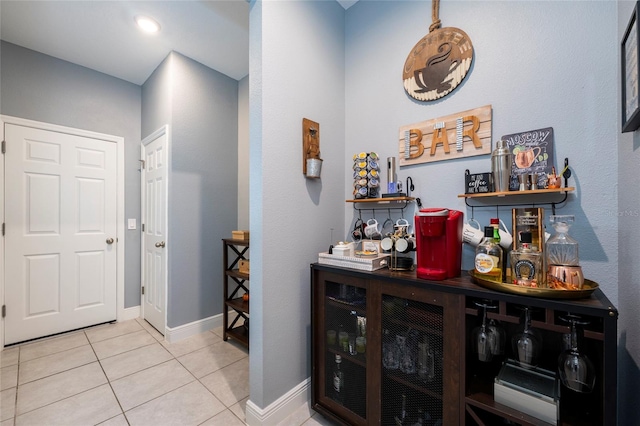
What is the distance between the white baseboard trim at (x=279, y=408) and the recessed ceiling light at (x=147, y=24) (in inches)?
120

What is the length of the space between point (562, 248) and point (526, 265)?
0.17 meters

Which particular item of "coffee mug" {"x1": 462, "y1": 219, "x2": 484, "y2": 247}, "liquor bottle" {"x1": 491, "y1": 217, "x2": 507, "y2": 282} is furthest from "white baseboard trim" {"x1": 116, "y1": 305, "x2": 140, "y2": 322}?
"liquor bottle" {"x1": 491, "y1": 217, "x2": 507, "y2": 282}

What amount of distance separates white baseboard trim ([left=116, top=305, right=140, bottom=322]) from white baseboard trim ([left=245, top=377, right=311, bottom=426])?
237 cm

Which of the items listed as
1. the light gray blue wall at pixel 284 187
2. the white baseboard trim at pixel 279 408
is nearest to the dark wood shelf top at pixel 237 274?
the light gray blue wall at pixel 284 187

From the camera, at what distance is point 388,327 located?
1278mm

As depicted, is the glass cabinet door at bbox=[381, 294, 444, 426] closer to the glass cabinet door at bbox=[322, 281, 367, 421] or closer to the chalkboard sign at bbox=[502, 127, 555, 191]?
the glass cabinet door at bbox=[322, 281, 367, 421]

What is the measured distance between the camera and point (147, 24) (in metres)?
2.24

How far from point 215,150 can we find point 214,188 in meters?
0.43

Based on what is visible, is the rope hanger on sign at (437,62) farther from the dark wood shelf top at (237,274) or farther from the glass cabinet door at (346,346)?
the dark wood shelf top at (237,274)

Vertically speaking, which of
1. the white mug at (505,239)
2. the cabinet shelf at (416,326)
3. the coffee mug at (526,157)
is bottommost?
the cabinet shelf at (416,326)

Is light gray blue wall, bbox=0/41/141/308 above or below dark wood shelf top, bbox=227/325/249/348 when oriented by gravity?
above

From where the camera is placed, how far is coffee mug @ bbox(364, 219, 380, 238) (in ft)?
5.74

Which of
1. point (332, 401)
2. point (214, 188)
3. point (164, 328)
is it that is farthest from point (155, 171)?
point (332, 401)

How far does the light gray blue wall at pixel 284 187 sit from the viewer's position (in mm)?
1507
